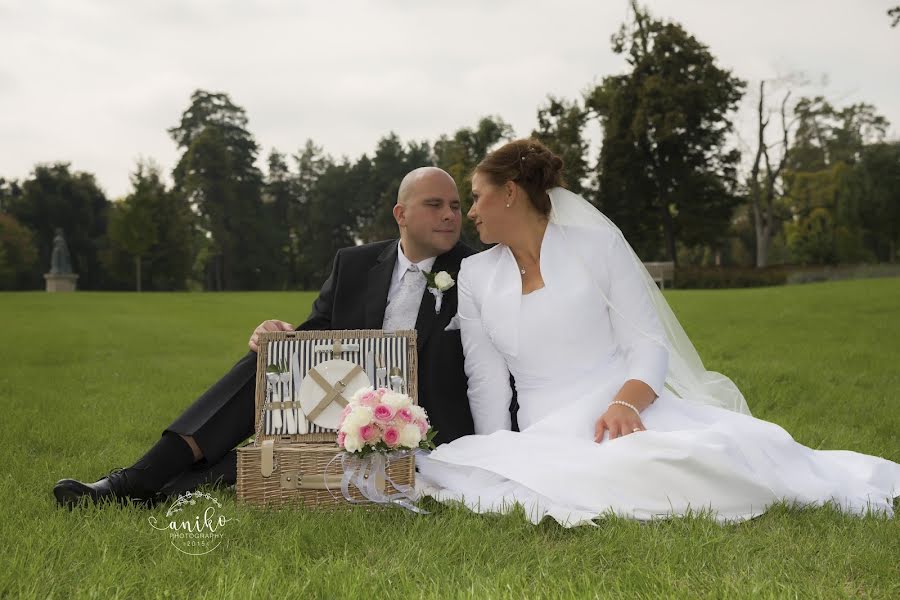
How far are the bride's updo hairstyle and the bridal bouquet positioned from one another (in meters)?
1.46

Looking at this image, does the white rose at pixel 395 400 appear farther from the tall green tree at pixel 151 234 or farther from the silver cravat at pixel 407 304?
the tall green tree at pixel 151 234

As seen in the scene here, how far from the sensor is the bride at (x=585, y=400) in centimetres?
373

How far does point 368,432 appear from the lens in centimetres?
381

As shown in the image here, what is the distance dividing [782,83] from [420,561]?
45.2 m

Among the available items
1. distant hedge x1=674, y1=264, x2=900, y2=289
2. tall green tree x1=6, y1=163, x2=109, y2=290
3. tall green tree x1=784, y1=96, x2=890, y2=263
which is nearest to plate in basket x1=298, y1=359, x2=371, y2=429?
distant hedge x1=674, y1=264, x2=900, y2=289

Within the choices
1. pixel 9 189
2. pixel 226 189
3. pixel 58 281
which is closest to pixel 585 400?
pixel 58 281

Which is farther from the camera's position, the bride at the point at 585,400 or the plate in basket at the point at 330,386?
the plate in basket at the point at 330,386

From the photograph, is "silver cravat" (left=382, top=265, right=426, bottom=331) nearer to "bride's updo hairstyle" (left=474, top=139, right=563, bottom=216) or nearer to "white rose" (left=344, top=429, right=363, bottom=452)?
"bride's updo hairstyle" (left=474, top=139, right=563, bottom=216)

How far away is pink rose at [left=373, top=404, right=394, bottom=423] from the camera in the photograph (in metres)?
3.83

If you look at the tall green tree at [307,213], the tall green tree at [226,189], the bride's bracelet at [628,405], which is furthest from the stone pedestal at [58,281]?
the bride's bracelet at [628,405]

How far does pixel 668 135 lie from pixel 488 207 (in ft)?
124

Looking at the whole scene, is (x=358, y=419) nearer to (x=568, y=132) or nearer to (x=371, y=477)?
(x=371, y=477)

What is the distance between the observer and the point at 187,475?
451 centimetres

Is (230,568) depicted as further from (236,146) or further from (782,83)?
(236,146)
